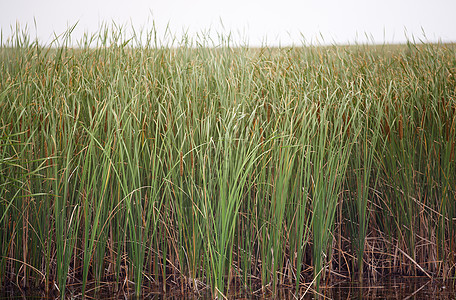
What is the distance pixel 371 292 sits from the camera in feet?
8.80

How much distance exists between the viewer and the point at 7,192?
268 cm

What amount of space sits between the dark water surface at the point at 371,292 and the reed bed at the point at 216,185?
0.08 meters

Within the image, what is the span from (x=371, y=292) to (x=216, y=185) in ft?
3.88

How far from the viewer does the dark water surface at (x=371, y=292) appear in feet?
8.36

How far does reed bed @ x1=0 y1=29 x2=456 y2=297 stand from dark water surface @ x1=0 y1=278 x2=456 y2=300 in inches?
3.0

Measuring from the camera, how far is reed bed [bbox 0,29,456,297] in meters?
2.46

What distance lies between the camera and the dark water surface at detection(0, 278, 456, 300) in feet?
8.36

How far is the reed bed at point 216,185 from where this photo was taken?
8.06 ft

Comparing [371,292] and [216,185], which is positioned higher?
[216,185]

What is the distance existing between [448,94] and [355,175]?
1.03 meters

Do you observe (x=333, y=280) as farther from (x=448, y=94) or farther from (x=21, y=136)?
(x=21, y=136)

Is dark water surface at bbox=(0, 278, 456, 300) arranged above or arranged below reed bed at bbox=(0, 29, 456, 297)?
below

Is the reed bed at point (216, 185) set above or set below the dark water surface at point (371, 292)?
above

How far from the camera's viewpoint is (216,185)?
2764 mm
